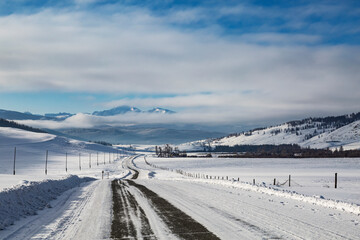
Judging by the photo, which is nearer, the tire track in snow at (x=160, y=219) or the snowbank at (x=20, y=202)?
the tire track in snow at (x=160, y=219)

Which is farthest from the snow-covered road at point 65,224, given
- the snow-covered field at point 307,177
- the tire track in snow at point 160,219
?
the snow-covered field at point 307,177

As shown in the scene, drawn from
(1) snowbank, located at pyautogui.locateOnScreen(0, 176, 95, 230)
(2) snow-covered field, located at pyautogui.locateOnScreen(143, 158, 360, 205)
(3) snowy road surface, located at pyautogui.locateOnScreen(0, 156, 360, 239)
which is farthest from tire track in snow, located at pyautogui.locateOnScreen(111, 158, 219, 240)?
(2) snow-covered field, located at pyautogui.locateOnScreen(143, 158, 360, 205)

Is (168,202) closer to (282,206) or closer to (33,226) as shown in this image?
(282,206)

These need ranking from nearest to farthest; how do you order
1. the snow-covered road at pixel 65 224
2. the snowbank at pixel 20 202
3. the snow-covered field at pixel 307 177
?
the snow-covered road at pixel 65 224 → the snowbank at pixel 20 202 → the snow-covered field at pixel 307 177

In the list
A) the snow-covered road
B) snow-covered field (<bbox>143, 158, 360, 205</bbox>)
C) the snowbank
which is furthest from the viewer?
snow-covered field (<bbox>143, 158, 360, 205</bbox>)

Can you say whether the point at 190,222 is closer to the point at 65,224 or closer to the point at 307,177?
the point at 65,224

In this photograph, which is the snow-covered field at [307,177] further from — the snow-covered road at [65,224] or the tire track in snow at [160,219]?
the snow-covered road at [65,224]

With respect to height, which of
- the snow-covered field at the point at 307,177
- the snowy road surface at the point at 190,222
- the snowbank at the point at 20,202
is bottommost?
the snow-covered field at the point at 307,177

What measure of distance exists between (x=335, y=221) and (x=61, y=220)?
951 centimetres

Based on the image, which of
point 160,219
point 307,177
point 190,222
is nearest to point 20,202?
point 160,219

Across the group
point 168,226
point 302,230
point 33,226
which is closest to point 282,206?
point 302,230

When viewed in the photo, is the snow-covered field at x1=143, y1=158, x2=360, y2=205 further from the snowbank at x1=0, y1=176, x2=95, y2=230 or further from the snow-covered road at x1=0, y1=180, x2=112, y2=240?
the snowbank at x1=0, y1=176, x2=95, y2=230

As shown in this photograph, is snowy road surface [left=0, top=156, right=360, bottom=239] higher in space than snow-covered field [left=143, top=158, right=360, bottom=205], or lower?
higher

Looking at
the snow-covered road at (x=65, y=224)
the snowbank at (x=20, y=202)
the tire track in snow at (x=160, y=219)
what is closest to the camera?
the tire track in snow at (x=160, y=219)
